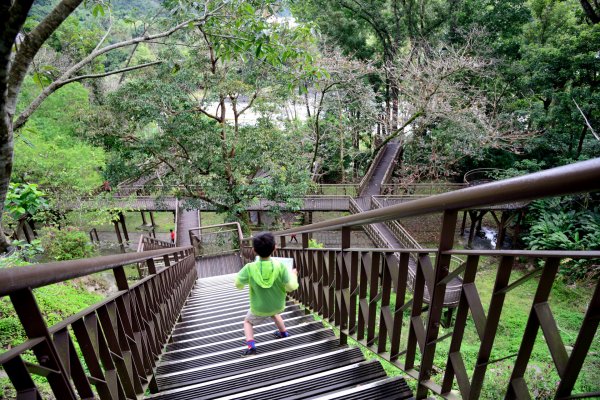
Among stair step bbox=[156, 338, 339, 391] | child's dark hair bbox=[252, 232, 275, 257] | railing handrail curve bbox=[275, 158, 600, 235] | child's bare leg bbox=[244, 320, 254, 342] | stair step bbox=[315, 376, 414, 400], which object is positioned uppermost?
railing handrail curve bbox=[275, 158, 600, 235]

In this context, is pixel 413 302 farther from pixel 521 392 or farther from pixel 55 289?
pixel 55 289

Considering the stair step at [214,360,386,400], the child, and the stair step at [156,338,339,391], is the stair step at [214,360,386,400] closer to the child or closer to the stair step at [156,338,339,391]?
the stair step at [156,338,339,391]

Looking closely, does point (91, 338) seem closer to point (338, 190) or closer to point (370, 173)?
point (338, 190)

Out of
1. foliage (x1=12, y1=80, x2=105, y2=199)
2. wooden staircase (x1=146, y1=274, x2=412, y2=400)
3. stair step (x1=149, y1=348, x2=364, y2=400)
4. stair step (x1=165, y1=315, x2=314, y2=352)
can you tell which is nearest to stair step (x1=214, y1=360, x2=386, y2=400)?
wooden staircase (x1=146, y1=274, x2=412, y2=400)

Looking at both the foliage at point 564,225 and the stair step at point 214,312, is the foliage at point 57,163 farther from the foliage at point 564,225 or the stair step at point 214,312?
the foliage at point 564,225

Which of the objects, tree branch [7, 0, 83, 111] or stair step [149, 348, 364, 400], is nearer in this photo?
tree branch [7, 0, 83, 111]

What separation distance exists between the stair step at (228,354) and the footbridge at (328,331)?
1 centimetres

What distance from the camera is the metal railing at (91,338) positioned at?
3.45 ft

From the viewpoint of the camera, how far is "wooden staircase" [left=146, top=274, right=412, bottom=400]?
204 cm

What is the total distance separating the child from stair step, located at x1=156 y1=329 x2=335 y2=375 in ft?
0.46

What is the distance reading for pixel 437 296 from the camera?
5.04 feet

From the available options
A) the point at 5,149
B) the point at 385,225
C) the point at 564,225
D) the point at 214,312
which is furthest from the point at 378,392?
the point at 564,225

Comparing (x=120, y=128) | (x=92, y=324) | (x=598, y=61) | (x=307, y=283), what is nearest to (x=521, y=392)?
(x=92, y=324)

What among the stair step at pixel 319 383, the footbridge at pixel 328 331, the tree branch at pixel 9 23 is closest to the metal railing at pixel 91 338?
the footbridge at pixel 328 331
